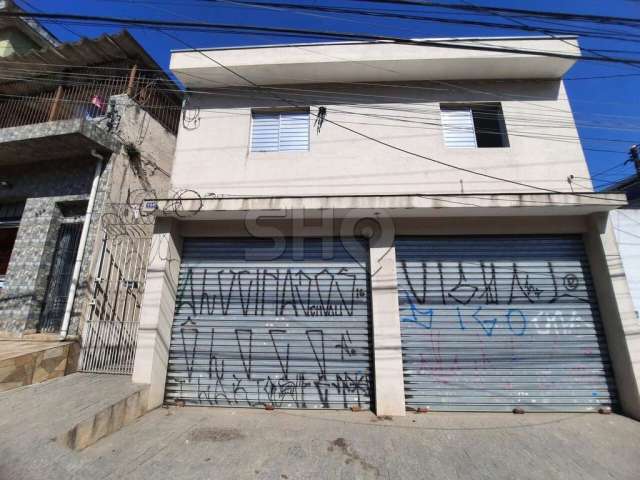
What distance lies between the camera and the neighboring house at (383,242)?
481cm

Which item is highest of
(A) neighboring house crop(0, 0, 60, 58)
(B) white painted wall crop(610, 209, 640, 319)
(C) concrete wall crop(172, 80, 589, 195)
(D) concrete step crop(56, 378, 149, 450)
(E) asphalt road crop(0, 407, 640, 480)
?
(A) neighboring house crop(0, 0, 60, 58)

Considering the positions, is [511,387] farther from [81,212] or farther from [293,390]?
[81,212]

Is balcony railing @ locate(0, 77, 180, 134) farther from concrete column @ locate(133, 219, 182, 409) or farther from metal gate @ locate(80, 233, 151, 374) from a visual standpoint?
concrete column @ locate(133, 219, 182, 409)

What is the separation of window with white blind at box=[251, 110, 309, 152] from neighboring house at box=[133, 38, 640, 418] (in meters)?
0.03

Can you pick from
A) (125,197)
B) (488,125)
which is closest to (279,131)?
(125,197)

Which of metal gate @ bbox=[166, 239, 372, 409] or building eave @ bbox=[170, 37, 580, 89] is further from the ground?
building eave @ bbox=[170, 37, 580, 89]

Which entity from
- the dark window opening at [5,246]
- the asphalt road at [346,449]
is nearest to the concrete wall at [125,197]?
the asphalt road at [346,449]

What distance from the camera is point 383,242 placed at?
5285 mm

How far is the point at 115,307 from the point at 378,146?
631 cm

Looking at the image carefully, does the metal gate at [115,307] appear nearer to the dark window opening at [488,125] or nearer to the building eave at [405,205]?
the building eave at [405,205]

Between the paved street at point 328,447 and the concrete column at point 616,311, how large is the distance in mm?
530

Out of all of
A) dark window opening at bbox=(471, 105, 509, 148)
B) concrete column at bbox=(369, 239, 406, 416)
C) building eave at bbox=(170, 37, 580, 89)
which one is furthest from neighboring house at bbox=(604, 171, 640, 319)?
concrete column at bbox=(369, 239, 406, 416)

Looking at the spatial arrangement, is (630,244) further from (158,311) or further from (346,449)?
(158,311)

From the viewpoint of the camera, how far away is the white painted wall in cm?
683
